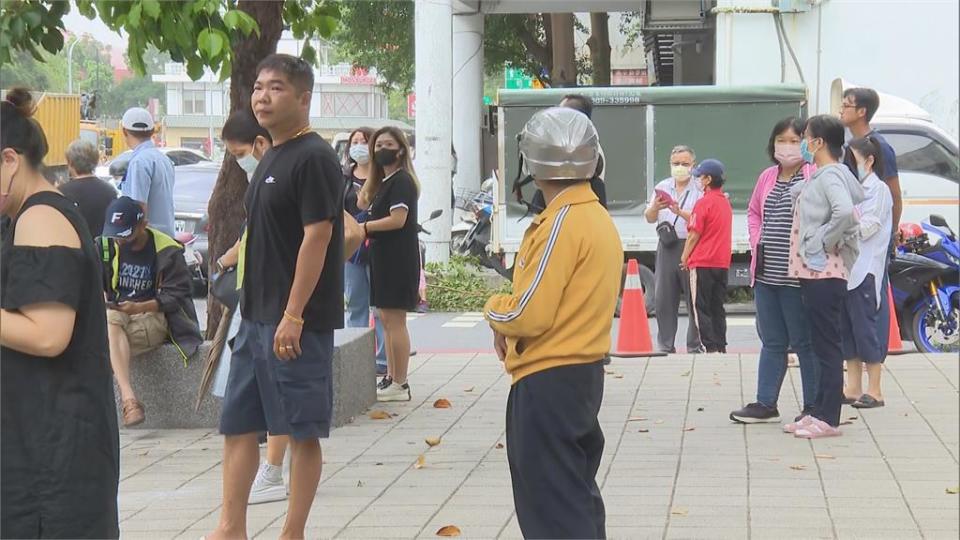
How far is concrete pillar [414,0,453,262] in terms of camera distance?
18344mm

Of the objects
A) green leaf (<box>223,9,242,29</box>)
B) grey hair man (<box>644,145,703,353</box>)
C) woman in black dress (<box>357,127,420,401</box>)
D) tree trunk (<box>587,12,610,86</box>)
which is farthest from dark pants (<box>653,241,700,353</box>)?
tree trunk (<box>587,12,610,86</box>)

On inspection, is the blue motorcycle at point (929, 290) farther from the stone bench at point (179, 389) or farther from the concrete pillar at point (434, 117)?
the concrete pillar at point (434, 117)

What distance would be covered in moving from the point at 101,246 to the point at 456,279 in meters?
9.82

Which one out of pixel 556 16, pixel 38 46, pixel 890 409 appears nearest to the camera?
pixel 38 46

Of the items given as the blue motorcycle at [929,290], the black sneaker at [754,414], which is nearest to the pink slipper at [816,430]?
the black sneaker at [754,414]

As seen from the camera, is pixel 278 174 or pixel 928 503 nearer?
pixel 278 174

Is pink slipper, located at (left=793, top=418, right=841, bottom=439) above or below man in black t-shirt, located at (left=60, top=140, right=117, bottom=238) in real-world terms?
below

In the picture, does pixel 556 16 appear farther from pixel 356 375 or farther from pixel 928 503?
pixel 928 503

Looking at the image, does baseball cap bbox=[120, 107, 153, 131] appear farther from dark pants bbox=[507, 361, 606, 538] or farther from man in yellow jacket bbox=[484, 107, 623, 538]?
dark pants bbox=[507, 361, 606, 538]

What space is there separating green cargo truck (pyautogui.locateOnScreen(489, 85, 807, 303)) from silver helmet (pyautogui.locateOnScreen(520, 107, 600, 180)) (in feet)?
37.8

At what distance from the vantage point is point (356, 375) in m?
8.75

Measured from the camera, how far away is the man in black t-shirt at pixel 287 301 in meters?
5.31

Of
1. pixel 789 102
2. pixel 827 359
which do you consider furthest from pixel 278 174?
pixel 789 102

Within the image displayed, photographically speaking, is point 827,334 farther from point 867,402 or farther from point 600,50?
point 600,50
